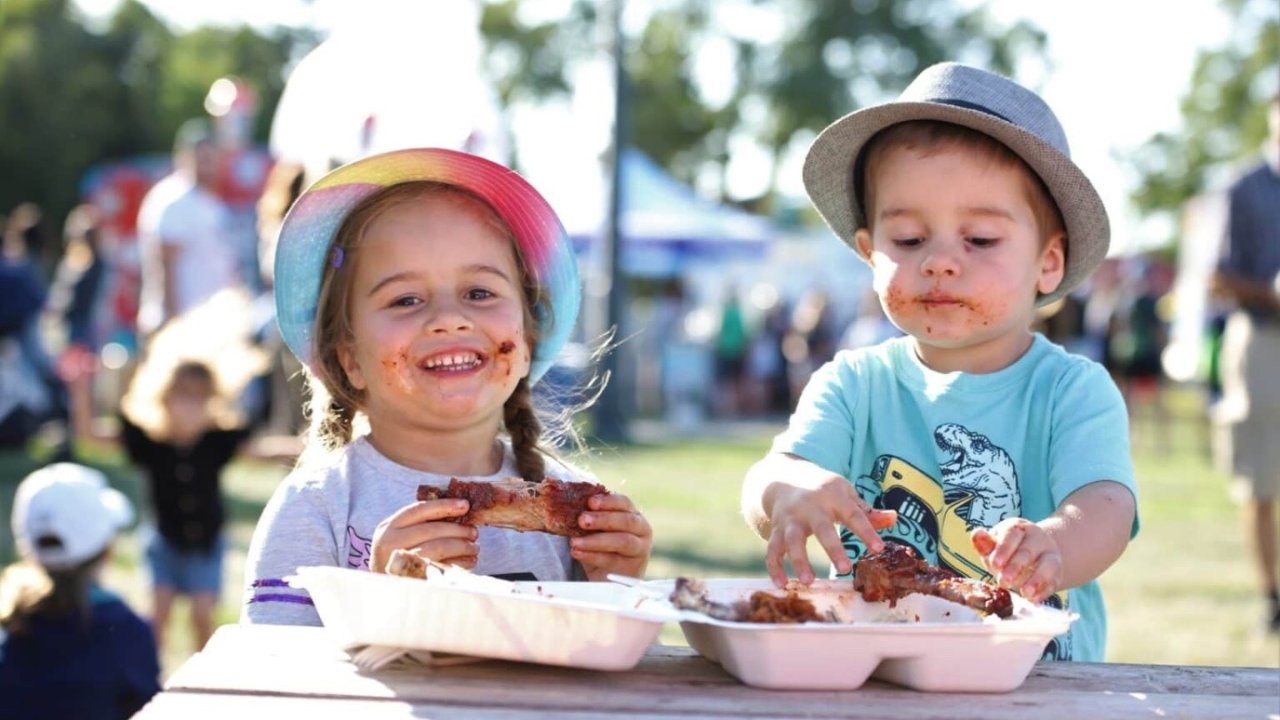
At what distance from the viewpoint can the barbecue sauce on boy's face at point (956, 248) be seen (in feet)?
8.24

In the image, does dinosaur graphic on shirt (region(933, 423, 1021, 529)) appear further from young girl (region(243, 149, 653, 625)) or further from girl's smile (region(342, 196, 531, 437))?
girl's smile (region(342, 196, 531, 437))

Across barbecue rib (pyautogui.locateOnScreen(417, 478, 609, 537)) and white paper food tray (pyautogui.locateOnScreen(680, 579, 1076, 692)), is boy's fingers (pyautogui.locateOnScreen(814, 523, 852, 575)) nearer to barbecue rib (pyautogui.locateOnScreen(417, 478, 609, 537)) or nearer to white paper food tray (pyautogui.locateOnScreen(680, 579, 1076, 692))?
white paper food tray (pyautogui.locateOnScreen(680, 579, 1076, 692))

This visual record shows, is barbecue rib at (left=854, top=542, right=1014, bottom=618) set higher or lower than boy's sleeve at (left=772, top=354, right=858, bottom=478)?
lower

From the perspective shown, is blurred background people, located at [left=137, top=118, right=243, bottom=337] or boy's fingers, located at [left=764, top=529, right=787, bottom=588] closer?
boy's fingers, located at [left=764, top=529, right=787, bottom=588]

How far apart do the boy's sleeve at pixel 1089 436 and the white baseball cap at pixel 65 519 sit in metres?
A: 2.84

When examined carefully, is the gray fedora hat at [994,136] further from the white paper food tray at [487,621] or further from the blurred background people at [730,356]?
the blurred background people at [730,356]

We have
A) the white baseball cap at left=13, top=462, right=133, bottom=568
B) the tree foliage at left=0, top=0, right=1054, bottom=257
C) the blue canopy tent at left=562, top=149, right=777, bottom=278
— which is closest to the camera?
the white baseball cap at left=13, top=462, right=133, bottom=568

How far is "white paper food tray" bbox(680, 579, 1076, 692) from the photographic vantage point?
1776mm

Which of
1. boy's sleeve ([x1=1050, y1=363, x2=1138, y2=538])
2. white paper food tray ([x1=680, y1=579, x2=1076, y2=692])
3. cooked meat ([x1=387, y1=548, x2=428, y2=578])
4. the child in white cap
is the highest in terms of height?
boy's sleeve ([x1=1050, y1=363, x2=1138, y2=538])

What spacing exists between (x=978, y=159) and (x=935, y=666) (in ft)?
3.35

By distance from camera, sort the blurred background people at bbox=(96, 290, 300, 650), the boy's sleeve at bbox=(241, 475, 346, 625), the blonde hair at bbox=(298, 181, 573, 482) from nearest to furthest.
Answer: the boy's sleeve at bbox=(241, 475, 346, 625), the blonde hair at bbox=(298, 181, 573, 482), the blurred background people at bbox=(96, 290, 300, 650)

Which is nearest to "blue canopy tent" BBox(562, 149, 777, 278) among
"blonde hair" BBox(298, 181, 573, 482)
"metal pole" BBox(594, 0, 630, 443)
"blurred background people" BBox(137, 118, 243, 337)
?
"metal pole" BBox(594, 0, 630, 443)

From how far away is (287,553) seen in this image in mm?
2512

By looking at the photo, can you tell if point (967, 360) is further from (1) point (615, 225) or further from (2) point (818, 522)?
(1) point (615, 225)
